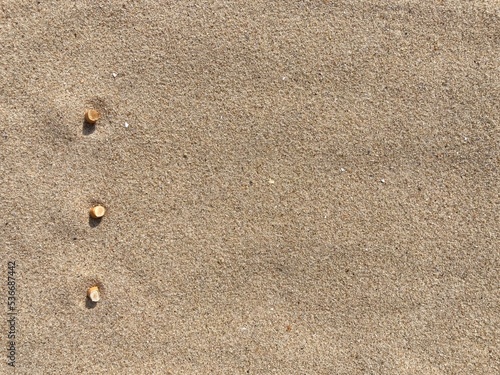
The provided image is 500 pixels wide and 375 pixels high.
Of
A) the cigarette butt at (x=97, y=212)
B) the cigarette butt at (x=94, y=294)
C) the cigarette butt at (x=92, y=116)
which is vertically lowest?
the cigarette butt at (x=94, y=294)

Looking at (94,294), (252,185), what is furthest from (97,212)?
(252,185)

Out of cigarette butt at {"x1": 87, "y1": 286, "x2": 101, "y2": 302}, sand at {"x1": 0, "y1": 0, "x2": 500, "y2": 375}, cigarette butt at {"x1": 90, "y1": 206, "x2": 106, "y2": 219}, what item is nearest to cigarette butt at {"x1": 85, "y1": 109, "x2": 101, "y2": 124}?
sand at {"x1": 0, "y1": 0, "x2": 500, "y2": 375}

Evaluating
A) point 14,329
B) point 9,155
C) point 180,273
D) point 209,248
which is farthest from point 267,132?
point 14,329

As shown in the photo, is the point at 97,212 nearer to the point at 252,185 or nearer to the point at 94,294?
the point at 94,294

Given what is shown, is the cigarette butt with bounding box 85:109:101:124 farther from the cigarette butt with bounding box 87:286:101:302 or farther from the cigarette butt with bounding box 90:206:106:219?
the cigarette butt with bounding box 87:286:101:302

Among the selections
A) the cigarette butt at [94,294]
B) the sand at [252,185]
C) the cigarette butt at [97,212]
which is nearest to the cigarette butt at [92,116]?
the sand at [252,185]

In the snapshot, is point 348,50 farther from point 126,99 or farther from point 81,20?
point 81,20

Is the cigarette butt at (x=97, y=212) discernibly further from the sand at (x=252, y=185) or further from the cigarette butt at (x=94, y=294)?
the cigarette butt at (x=94, y=294)

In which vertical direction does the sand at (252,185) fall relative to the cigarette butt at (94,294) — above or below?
above
